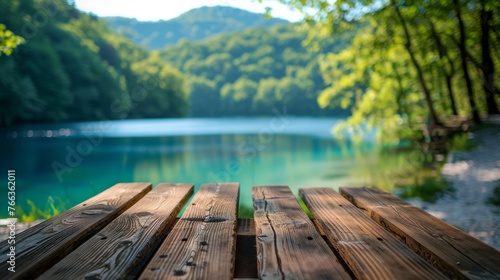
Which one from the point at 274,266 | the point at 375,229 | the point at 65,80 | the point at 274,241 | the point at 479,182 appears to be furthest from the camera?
the point at 65,80

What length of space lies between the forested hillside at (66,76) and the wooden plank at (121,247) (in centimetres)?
2780

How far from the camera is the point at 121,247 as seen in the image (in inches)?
48.2

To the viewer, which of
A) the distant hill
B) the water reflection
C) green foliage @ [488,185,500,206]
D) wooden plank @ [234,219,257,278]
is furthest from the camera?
the distant hill

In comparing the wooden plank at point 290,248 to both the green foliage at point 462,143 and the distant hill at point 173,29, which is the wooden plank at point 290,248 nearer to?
the green foliage at point 462,143

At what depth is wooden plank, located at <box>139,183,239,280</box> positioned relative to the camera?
40.8 inches

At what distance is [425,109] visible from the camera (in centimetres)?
1477

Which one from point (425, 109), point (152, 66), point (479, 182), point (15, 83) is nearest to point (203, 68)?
point (152, 66)

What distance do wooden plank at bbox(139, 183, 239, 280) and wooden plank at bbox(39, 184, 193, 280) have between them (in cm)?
6

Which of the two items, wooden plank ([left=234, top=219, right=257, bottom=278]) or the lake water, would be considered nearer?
wooden plank ([left=234, top=219, right=257, bottom=278])

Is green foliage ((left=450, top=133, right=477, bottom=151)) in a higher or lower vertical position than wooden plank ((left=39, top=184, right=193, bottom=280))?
lower

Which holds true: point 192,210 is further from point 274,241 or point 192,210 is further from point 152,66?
point 152,66

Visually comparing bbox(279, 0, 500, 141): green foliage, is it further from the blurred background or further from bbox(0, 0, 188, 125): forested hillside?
bbox(0, 0, 188, 125): forested hillside

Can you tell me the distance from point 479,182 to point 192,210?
6578mm

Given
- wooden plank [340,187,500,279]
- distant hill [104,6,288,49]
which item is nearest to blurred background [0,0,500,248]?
wooden plank [340,187,500,279]
